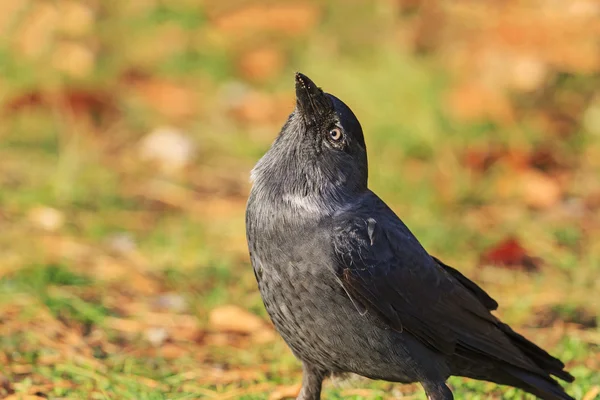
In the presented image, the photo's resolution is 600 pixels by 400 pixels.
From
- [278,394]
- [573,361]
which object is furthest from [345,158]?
[573,361]

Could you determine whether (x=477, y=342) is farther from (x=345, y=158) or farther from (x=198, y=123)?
(x=198, y=123)

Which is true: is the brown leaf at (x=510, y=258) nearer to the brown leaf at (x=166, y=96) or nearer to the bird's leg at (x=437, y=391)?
the bird's leg at (x=437, y=391)

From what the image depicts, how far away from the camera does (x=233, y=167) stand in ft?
24.2

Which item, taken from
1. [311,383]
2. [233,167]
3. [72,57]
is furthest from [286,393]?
[72,57]

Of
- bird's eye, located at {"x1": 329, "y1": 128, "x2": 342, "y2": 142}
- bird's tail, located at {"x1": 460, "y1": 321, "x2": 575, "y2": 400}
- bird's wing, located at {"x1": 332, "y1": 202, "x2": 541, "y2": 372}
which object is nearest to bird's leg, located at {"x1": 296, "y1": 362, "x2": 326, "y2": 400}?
bird's wing, located at {"x1": 332, "y1": 202, "x2": 541, "y2": 372}

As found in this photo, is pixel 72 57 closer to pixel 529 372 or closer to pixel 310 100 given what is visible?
pixel 310 100

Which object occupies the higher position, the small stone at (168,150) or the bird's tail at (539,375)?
the small stone at (168,150)

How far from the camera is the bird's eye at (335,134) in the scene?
12.5 feet

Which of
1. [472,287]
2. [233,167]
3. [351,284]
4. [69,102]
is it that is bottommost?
[351,284]

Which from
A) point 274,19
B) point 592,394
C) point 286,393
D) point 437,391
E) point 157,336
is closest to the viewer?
point 437,391

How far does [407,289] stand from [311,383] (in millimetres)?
532

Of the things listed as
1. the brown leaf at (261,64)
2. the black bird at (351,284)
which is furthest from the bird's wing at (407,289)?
the brown leaf at (261,64)

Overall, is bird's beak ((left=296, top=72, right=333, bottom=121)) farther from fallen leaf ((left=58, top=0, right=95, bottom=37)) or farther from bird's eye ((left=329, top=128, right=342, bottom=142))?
fallen leaf ((left=58, top=0, right=95, bottom=37))

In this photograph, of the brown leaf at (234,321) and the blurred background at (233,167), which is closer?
the blurred background at (233,167)
